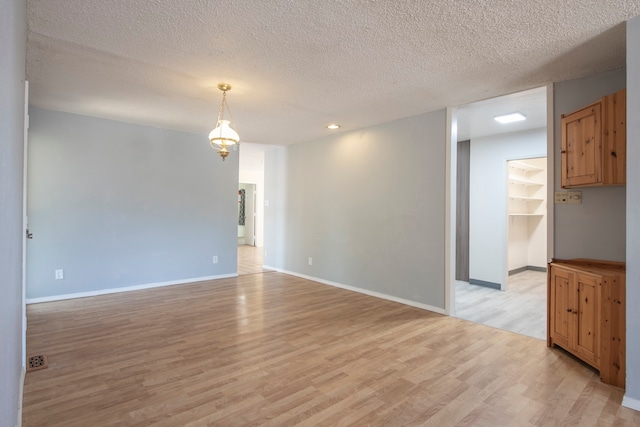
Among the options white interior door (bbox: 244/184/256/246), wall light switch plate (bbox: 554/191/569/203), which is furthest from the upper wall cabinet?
white interior door (bbox: 244/184/256/246)

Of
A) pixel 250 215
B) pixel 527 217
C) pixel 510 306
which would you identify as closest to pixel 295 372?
pixel 510 306

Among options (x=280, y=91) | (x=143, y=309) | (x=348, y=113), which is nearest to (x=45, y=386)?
(x=143, y=309)

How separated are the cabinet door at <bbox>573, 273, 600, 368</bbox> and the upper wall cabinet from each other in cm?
80

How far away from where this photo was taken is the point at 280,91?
139 inches

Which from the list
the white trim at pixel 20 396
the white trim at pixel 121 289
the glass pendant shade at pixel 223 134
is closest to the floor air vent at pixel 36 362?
the white trim at pixel 20 396

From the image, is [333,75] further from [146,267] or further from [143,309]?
[146,267]

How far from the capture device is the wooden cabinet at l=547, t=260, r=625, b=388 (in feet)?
7.78

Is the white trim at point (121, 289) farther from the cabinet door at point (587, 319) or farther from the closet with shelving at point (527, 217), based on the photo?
the closet with shelving at point (527, 217)

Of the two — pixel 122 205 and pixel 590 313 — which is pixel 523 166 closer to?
pixel 590 313

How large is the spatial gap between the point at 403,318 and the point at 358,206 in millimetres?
1928

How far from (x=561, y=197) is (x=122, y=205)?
5574mm

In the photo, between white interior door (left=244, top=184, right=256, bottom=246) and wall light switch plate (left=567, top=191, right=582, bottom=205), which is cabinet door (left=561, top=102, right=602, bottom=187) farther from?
white interior door (left=244, top=184, right=256, bottom=246)

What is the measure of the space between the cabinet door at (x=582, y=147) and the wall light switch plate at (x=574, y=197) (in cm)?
17

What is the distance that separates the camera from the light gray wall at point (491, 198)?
539 centimetres
